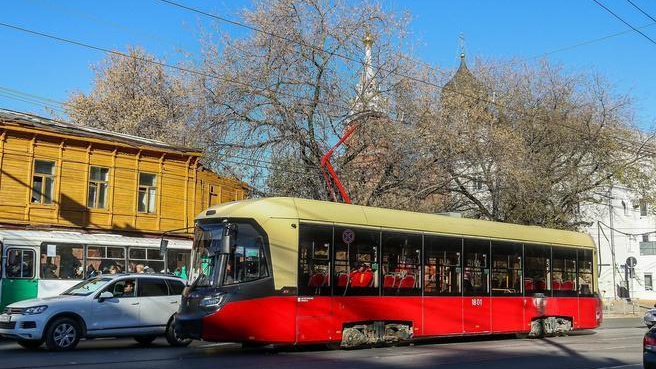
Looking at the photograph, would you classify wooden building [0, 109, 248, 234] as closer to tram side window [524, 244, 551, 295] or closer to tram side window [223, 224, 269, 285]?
tram side window [524, 244, 551, 295]

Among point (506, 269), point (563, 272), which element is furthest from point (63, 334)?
point (563, 272)

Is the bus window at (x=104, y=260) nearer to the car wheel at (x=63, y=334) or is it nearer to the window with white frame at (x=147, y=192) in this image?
the car wheel at (x=63, y=334)

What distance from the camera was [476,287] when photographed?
1708cm

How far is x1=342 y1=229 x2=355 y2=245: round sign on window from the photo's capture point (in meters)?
14.2

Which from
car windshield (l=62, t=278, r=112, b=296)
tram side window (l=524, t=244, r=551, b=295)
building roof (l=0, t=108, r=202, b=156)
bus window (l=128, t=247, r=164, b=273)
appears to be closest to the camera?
car windshield (l=62, t=278, r=112, b=296)

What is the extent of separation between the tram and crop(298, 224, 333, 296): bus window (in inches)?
0.8

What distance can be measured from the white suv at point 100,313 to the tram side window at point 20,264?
4.36 metres

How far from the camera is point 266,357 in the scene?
12602 millimetres

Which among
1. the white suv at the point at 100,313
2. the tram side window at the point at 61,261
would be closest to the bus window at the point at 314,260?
the white suv at the point at 100,313

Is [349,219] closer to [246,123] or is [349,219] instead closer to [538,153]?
[246,123]

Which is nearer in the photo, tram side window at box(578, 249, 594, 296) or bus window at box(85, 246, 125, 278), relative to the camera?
bus window at box(85, 246, 125, 278)

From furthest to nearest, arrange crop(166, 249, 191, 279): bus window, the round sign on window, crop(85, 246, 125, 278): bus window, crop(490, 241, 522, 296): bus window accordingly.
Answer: crop(166, 249, 191, 279): bus window → crop(85, 246, 125, 278): bus window → crop(490, 241, 522, 296): bus window → the round sign on window

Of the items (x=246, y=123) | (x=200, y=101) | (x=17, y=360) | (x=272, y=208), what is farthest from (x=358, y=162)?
(x=17, y=360)

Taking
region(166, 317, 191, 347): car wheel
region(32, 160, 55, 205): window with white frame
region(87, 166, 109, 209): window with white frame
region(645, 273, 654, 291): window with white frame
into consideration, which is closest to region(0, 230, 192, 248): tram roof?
region(166, 317, 191, 347): car wheel
